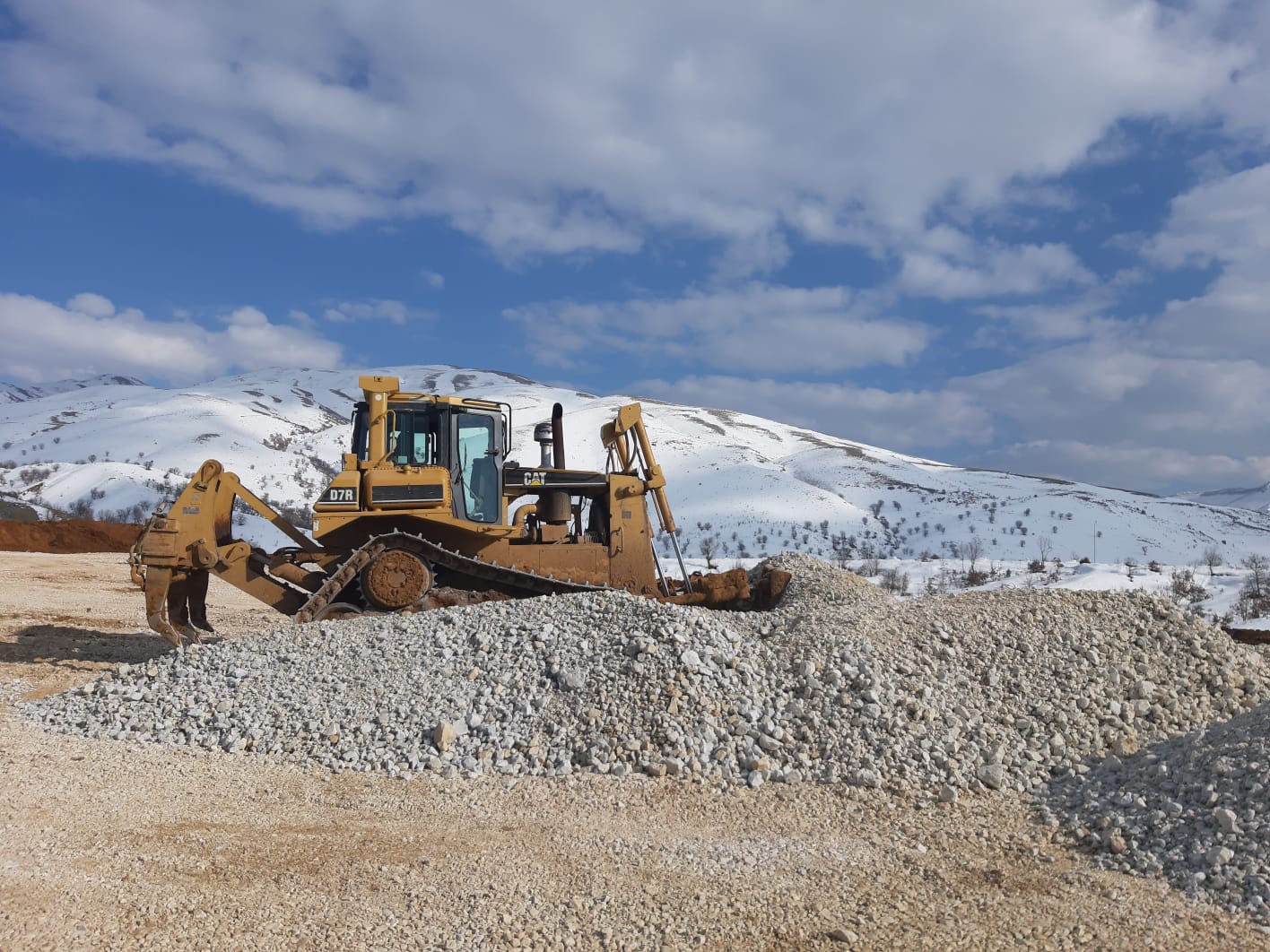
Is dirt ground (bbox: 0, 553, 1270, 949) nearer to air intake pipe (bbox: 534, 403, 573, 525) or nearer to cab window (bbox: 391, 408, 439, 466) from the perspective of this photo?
cab window (bbox: 391, 408, 439, 466)

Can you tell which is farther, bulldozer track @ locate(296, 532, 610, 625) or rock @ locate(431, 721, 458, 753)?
bulldozer track @ locate(296, 532, 610, 625)

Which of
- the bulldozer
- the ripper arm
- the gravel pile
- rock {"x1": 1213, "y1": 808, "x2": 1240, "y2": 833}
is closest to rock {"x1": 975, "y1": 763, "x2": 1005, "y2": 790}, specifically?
the gravel pile

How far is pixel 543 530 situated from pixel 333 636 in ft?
11.9

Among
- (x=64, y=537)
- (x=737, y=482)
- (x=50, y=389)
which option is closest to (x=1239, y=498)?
(x=737, y=482)

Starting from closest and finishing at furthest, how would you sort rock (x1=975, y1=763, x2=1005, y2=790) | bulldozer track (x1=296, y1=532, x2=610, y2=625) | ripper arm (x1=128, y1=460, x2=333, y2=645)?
1. rock (x1=975, y1=763, x2=1005, y2=790)
2. ripper arm (x1=128, y1=460, x2=333, y2=645)
3. bulldozer track (x1=296, y1=532, x2=610, y2=625)

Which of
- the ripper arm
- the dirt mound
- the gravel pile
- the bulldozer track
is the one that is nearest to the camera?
the gravel pile

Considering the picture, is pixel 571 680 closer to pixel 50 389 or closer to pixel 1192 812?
pixel 1192 812

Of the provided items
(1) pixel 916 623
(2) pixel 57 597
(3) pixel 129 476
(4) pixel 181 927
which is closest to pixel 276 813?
(4) pixel 181 927

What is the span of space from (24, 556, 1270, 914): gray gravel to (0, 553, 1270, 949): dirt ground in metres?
0.30

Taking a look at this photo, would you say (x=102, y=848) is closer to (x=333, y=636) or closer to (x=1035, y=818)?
(x=333, y=636)

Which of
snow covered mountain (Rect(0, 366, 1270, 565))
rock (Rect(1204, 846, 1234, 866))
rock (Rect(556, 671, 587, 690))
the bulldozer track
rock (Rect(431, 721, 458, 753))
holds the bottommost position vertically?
rock (Rect(1204, 846, 1234, 866))

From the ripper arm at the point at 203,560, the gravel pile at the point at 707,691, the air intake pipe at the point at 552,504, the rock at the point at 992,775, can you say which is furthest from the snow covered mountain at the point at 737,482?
the rock at the point at 992,775

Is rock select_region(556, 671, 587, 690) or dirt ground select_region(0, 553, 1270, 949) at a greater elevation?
rock select_region(556, 671, 587, 690)

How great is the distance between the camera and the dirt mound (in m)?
28.6
